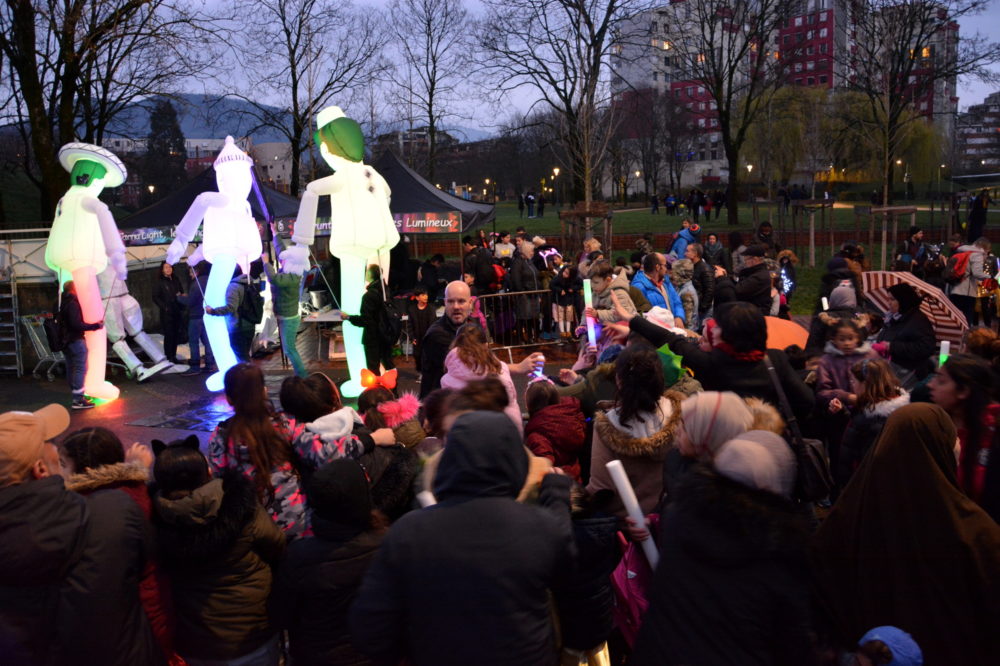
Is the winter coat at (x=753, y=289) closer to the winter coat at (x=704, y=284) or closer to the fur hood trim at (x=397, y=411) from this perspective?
the winter coat at (x=704, y=284)

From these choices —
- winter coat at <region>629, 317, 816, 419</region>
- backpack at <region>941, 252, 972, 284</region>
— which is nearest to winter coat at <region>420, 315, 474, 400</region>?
winter coat at <region>629, 317, 816, 419</region>

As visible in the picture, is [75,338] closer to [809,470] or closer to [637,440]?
[637,440]

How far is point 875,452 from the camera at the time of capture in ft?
10.6

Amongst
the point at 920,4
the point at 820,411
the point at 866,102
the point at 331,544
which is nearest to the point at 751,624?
the point at 331,544

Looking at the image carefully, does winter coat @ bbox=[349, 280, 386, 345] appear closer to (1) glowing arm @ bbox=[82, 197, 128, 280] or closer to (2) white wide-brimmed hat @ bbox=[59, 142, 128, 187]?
(1) glowing arm @ bbox=[82, 197, 128, 280]

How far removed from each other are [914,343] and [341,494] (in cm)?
488

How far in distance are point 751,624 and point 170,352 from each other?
1189cm

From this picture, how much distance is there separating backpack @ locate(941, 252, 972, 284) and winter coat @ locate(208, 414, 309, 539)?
10.6 metres

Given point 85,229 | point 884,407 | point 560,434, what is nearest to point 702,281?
point 884,407

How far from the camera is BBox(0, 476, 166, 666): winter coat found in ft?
9.11

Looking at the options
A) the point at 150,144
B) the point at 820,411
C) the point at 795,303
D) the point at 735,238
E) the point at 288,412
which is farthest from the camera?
the point at 150,144

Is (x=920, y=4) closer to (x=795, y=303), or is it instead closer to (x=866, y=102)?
(x=866, y=102)

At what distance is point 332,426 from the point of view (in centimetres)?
374

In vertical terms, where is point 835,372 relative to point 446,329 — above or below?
below
